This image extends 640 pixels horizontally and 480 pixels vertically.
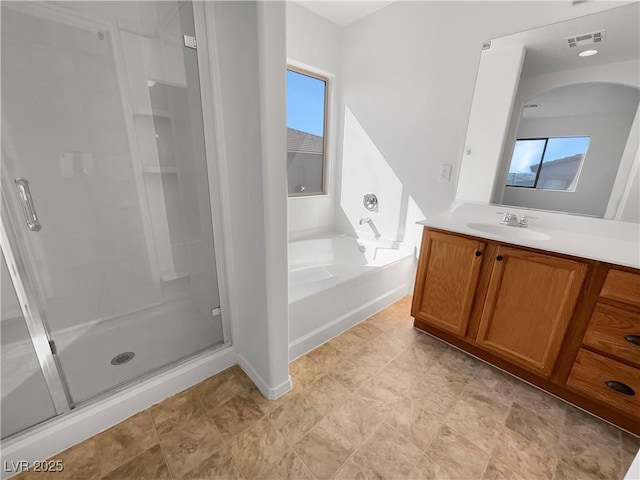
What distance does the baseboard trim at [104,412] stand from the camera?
1.05 m

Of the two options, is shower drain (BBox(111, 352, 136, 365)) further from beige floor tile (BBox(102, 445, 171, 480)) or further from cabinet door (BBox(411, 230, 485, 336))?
cabinet door (BBox(411, 230, 485, 336))

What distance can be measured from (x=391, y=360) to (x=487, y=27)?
235 centimetres

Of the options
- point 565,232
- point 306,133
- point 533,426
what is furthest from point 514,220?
point 306,133

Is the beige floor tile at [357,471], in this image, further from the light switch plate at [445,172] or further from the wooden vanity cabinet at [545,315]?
the light switch plate at [445,172]

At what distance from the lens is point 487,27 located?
5.86 ft

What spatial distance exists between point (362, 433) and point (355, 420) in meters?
0.07

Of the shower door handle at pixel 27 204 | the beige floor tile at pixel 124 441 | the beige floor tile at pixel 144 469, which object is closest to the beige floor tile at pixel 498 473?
the beige floor tile at pixel 144 469

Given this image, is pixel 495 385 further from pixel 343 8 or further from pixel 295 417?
pixel 343 8

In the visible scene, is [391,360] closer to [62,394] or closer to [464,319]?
[464,319]

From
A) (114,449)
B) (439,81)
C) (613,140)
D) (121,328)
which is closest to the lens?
(114,449)

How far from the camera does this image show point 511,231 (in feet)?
5.68

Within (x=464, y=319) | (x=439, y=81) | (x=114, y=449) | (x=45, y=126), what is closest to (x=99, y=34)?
(x=45, y=126)

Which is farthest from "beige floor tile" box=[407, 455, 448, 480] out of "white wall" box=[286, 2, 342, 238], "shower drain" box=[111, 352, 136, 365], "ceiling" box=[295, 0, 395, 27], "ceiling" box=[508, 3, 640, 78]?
"ceiling" box=[295, 0, 395, 27]

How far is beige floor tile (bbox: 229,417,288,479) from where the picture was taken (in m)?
1.09
